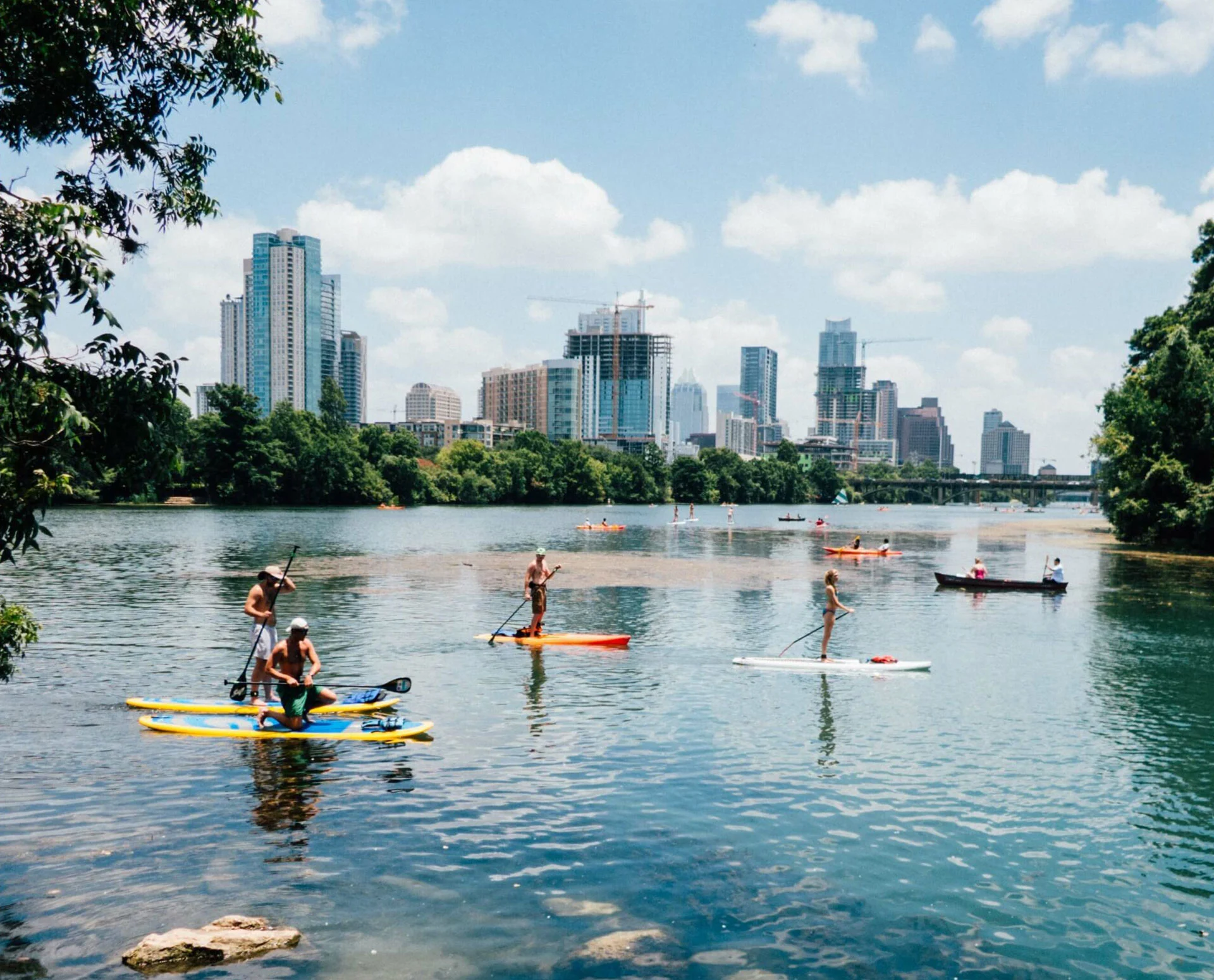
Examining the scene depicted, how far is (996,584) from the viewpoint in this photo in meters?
48.8

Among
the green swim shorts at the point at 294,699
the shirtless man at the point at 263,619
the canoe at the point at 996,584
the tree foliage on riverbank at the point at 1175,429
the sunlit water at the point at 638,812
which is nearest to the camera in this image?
the sunlit water at the point at 638,812

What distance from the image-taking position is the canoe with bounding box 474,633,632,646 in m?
29.5

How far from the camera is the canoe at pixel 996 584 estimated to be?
47438 mm

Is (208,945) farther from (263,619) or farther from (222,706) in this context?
(263,619)

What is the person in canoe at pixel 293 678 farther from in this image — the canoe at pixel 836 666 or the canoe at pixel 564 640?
the canoe at pixel 836 666

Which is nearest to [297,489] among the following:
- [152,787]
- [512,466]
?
[512,466]

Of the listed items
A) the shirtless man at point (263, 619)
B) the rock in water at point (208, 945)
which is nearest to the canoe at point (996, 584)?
the shirtless man at point (263, 619)

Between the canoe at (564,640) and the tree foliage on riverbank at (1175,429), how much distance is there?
54.1 meters

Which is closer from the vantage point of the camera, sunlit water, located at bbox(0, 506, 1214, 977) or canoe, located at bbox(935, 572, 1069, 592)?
sunlit water, located at bbox(0, 506, 1214, 977)

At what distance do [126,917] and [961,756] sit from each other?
14.1 metres

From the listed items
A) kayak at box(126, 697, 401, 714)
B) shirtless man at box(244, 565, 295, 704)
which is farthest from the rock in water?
shirtless man at box(244, 565, 295, 704)

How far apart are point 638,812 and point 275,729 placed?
7610 millimetres

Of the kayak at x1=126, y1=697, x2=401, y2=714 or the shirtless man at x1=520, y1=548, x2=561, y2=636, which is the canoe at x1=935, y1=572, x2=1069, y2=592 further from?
the kayak at x1=126, y1=697, x2=401, y2=714

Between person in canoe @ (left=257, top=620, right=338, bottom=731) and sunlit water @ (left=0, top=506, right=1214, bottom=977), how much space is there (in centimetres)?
68
